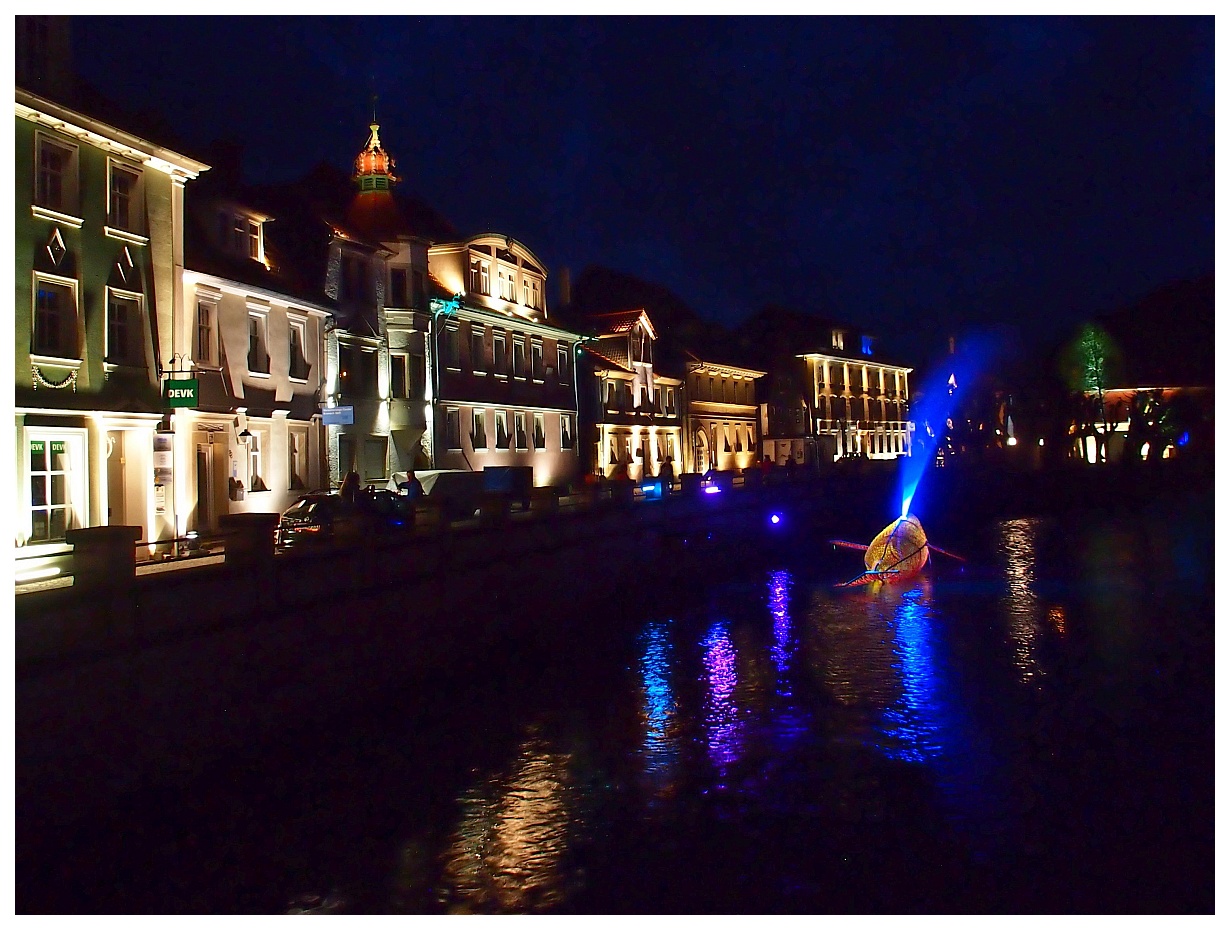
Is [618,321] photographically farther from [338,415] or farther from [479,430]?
[338,415]

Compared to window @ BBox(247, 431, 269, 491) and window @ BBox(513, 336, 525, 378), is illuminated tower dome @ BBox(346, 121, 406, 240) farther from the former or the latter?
window @ BBox(247, 431, 269, 491)

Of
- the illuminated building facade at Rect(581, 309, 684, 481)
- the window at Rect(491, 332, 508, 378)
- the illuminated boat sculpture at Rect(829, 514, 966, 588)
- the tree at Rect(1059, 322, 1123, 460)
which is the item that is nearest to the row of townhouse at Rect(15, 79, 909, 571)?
the window at Rect(491, 332, 508, 378)

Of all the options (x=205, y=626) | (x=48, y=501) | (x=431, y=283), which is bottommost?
(x=205, y=626)

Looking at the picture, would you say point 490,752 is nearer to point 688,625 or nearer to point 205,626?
point 205,626

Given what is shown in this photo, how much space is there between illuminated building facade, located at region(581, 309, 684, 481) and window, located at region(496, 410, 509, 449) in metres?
10.0

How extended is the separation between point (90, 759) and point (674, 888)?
7.59 metres

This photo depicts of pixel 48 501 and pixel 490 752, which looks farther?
pixel 48 501

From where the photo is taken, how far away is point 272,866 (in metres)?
14.3

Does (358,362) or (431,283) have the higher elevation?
(431,283)

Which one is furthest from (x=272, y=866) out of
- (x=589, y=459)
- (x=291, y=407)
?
(x=589, y=459)

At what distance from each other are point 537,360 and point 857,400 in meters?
53.5

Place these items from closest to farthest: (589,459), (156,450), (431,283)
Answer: (156,450), (431,283), (589,459)

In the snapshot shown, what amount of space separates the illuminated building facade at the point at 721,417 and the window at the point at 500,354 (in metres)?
23.2

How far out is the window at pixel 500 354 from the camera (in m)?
48.4
